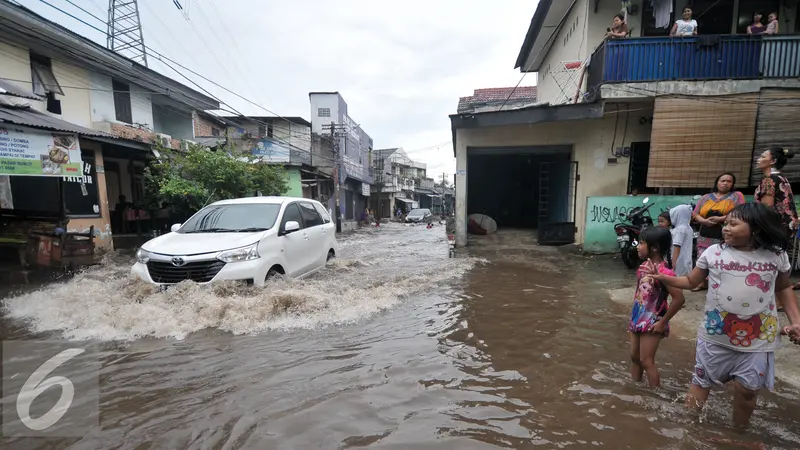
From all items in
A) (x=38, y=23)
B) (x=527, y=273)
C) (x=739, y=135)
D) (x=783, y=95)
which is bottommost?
(x=527, y=273)

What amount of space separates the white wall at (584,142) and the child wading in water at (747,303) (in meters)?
8.22

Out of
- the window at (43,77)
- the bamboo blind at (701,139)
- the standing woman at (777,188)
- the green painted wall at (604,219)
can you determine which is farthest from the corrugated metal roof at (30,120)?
the bamboo blind at (701,139)

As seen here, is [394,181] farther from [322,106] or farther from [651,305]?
[651,305]

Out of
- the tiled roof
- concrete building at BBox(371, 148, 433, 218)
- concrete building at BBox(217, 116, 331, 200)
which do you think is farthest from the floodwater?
concrete building at BBox(371, 148, 433, 218)

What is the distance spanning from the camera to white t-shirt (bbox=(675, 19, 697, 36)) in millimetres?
8891

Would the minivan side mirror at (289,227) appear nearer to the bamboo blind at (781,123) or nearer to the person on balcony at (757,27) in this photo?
the bamboo blind at (781,123)

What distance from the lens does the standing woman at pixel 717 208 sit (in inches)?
177

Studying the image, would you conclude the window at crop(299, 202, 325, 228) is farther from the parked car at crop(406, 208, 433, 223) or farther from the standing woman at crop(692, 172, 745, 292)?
the parked car at crop(406, 208, 433, 223)

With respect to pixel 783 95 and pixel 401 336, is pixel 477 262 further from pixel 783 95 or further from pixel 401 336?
pixel 783 95

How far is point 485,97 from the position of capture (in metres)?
22.7

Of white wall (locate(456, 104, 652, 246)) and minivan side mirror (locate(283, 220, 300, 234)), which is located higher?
white wall (locate(456, 104, 652, 246))

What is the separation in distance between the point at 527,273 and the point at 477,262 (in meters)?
1.52

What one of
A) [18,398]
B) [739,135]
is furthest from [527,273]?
[18,398]

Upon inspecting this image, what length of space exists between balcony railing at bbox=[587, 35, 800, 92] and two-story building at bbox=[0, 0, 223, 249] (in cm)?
1262
